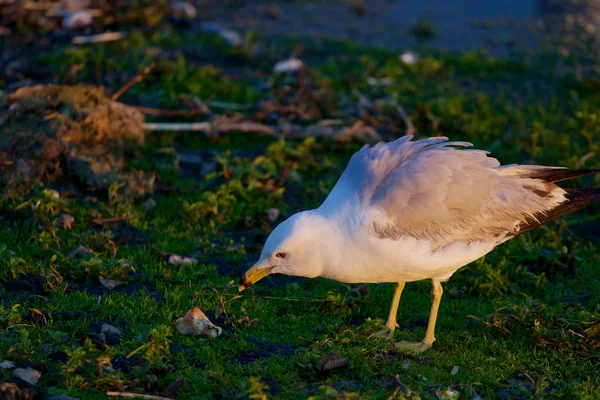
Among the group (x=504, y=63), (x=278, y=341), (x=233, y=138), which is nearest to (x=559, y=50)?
(x=504, y=63)

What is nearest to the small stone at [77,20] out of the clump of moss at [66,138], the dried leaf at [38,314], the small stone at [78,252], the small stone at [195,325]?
the clump of moss at [66,138]

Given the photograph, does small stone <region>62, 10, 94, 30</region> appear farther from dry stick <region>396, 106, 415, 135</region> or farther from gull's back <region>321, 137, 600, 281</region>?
gull's back <region>321, 137, 600, 281</region>

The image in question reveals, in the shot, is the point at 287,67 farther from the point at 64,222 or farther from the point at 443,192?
the point at 443,192

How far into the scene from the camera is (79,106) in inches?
297

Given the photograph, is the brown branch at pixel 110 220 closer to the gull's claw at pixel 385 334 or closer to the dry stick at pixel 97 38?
the gull's claw at pixel 385 334

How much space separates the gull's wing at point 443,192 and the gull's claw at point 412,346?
67 centimetres

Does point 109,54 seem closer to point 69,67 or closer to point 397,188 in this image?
point 69,67

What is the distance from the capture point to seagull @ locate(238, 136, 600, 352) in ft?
17.0

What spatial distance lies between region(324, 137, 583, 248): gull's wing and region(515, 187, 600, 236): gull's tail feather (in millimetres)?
16

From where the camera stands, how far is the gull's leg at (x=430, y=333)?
5352 mm

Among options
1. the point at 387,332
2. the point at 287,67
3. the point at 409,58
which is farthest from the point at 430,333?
the point at 409,58

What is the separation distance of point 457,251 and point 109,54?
21.0 feet

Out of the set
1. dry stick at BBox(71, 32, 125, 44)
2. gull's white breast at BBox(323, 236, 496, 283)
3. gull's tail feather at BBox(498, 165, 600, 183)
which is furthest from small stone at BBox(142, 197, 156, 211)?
dry stick at BBox(71, 32, 125, 44)

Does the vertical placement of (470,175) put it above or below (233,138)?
above
